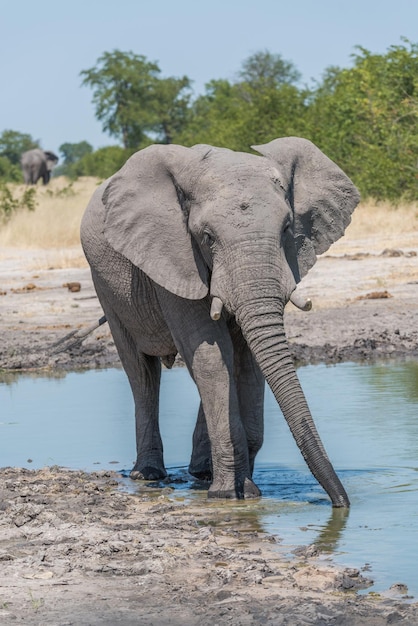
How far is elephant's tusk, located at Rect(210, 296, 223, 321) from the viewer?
6.19 meters

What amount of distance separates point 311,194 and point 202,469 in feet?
5.58

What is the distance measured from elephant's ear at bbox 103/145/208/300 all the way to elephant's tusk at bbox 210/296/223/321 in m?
0.31

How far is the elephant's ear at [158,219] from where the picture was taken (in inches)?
261

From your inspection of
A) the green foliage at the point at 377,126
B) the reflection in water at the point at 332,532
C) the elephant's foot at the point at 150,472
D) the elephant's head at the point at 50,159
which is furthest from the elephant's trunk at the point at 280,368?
the elephant's head at the point at 50,159

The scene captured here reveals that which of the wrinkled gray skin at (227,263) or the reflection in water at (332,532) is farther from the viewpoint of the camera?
the wrinkled gray skin at (227,263)

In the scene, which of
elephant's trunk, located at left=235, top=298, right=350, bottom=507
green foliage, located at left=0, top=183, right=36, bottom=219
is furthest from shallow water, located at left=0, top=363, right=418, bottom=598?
green foliage, located at left=0, top=183, right=36, bottom=219

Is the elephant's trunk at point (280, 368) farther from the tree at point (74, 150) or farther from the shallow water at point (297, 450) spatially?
the tree at point (74, 150)

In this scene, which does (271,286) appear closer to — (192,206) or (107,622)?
(192,206)

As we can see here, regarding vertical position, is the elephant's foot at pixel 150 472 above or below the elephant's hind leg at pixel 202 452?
below

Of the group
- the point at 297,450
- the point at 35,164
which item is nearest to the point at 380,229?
the point at 297,450

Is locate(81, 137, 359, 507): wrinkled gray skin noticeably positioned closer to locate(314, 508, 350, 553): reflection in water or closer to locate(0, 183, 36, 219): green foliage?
locate(314, 508, 350, 553): reflection in water

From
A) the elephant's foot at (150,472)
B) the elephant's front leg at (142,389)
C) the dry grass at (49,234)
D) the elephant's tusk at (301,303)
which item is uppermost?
the elephant's tusk at (301,303)

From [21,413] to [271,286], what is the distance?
14.0ft

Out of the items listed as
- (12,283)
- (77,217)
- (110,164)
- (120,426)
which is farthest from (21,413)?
(110,164)
